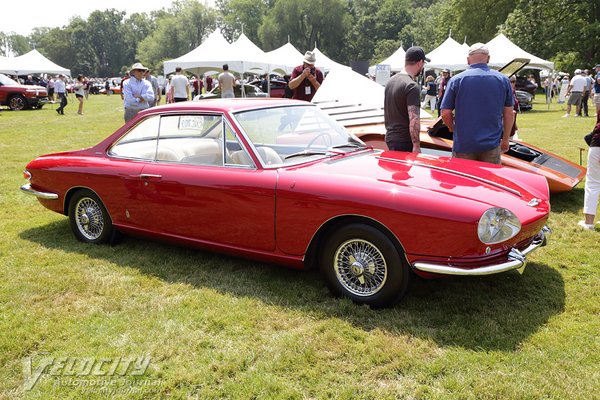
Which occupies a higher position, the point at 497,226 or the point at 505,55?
the point at 505,55

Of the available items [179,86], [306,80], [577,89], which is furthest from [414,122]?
[577,89]

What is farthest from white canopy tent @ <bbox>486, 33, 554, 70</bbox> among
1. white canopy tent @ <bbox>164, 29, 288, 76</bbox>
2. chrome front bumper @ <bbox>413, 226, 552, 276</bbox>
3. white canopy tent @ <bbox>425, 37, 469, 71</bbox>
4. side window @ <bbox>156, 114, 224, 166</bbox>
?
chrome front bumper @ <bbox>413, 226, 552, 276</bbox>

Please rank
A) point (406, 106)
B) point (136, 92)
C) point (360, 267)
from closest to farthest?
point (360, 267)
point (406, 106)
point (136, 92)

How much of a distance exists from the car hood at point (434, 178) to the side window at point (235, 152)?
462mm

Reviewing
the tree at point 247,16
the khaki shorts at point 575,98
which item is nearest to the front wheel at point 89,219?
the khaki shorts at point 575,98

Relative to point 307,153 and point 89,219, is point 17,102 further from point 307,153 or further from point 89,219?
point 307,153

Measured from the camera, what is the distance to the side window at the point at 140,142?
4609mm

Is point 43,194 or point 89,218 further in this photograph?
point 43,194

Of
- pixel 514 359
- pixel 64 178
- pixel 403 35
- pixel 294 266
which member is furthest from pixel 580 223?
pixel 403 35

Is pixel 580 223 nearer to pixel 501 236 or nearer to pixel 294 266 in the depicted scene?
pixel 501 236

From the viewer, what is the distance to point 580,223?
5.28 meters

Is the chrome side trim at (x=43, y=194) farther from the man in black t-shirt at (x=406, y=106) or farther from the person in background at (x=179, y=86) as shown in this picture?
the person in background at (x=179, y=86)

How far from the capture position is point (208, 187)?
4.00 meters

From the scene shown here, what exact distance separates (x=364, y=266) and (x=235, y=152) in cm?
140
